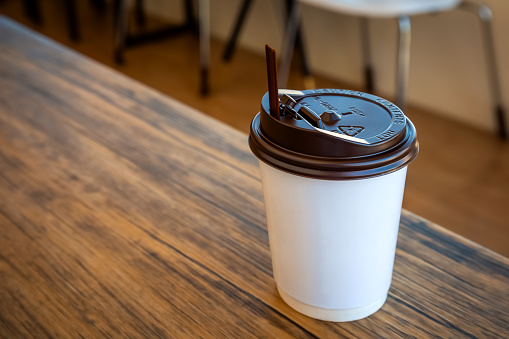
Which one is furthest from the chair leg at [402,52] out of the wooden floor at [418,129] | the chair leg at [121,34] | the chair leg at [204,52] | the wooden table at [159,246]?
the chair leg at [121,34]

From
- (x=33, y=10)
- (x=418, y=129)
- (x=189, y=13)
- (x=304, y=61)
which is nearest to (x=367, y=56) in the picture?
(x=304, y=61)

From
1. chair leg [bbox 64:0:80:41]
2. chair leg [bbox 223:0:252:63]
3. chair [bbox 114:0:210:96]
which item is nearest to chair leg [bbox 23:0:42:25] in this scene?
chair leg [bbox 64:0:80:41]

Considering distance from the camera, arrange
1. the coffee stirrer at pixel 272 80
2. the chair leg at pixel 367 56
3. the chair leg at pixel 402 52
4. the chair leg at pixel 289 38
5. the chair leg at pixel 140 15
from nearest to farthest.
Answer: the coffee stirrer at pixel 272 80, the chair leg at pixel 402 52, the chair leg at pixel 289 38, the chair leg at pixel 367 56, the chair leg at pixel 140 15

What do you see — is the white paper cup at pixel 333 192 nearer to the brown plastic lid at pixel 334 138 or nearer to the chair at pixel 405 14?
the brown plastic lid at pixel 334 138

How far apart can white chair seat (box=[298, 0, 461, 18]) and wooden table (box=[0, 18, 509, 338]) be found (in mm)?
966

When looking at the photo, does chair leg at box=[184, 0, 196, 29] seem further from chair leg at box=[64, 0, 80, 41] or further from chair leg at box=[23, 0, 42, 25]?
chair leg at box=[23, 0, 42, 25]

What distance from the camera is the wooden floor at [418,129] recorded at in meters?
1.58

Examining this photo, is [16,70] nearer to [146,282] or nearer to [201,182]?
[201,182]

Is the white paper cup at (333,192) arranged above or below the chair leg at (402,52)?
above

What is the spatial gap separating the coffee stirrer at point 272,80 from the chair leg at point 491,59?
5.10 ft

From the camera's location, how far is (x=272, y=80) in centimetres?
41

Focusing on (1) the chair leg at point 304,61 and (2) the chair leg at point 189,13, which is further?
(2) the chair leg at point 189,13

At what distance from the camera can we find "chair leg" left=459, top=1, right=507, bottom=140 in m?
1.80

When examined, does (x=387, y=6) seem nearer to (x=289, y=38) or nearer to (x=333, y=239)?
(x=289, y=38)
